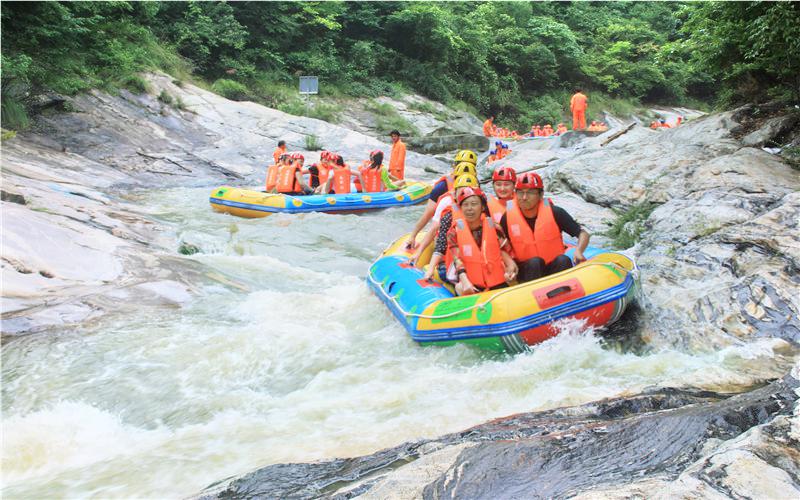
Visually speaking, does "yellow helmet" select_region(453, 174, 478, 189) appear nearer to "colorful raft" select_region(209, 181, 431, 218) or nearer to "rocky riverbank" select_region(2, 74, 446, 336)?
"rocky riverbank" select_region(2, 74, 446, 336)

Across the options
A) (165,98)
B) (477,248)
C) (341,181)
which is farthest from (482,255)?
(165,98)

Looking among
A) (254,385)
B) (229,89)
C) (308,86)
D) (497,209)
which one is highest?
(308,86)

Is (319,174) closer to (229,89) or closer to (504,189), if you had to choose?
(504,189)

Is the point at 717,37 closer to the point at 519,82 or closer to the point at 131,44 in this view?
the point at 131,44

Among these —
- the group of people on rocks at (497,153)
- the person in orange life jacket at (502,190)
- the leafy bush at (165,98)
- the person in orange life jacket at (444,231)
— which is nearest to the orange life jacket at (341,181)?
the person in orange life jacket at (444,231)

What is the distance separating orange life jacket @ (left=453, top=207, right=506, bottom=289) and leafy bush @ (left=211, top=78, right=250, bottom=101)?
15.1m

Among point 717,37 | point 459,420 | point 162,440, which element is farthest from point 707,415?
point 717,37

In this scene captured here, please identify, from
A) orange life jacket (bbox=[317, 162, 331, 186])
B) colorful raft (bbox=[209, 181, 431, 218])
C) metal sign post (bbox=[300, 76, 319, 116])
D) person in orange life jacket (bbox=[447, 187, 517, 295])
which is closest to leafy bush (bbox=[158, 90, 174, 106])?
metal sign post (bbox=[300, 76, 319, 116])

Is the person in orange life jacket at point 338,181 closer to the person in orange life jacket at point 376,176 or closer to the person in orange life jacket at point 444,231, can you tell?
the person in orange life jacket at point 376,176

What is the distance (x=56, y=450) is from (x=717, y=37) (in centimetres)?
802

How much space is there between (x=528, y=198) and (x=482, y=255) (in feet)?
1.93

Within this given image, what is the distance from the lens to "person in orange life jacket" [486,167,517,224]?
5.23 m

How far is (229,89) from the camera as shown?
18312 mm

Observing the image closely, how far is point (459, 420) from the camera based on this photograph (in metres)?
3.36
